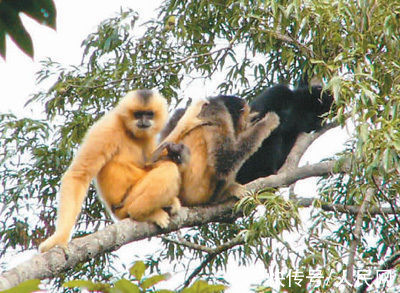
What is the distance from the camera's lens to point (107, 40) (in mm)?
6996

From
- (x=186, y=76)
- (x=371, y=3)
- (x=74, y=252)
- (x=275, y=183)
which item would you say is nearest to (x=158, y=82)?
(x=186, y=76)

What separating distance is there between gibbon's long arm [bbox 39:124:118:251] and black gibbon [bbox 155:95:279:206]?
0.78m

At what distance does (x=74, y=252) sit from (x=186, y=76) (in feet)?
11.6

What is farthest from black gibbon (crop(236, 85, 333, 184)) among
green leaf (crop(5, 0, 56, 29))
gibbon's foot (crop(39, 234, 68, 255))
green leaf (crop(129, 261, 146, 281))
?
green leaf (crop(5, 0, 56, 29))

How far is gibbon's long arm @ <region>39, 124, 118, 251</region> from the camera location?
4199 millimetres

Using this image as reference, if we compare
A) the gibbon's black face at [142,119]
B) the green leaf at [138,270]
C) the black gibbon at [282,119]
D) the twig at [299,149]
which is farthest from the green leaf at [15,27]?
the black gibbon at [282,119]

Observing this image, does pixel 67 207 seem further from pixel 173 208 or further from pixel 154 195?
pixel 173 208

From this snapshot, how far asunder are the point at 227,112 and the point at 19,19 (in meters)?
4.38

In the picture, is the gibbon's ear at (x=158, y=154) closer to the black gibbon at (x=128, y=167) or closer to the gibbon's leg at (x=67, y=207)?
the black gibbon at (x=128, y=167)

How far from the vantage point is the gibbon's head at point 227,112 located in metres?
5.57

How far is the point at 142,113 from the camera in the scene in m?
5.40

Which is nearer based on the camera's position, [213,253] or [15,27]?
[15,27]

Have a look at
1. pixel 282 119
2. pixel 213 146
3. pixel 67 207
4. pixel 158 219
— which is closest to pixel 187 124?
pixel 213 146

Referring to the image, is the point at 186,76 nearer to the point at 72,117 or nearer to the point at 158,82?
the point at 158,82
